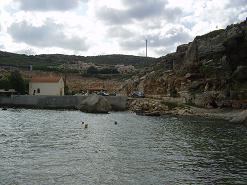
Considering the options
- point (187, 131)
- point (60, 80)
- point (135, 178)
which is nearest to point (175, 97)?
point (60, 80)

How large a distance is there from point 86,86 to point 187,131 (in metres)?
109

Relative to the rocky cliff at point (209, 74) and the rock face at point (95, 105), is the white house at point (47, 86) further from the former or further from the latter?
the rocky cliff at point (209, 74)

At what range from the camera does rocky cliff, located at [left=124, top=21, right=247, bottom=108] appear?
94750 millimetres

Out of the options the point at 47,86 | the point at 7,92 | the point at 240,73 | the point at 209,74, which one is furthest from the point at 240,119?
the point at 7,92

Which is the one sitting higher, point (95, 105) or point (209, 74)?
point (209, 74)

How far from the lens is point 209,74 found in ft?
346

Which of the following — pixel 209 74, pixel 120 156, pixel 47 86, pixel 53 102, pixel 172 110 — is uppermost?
pixel 209 74

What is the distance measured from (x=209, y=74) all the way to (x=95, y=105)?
32.6 meters

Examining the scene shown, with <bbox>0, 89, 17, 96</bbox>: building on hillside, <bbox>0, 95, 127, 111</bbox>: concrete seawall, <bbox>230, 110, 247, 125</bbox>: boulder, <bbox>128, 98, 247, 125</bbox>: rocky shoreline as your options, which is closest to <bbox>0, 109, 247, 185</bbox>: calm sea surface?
<bbox>230, 110, 247, 125</bbox>: boulder

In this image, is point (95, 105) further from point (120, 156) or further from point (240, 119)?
point (120, 156)

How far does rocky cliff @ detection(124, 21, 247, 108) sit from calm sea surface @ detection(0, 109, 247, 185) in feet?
121

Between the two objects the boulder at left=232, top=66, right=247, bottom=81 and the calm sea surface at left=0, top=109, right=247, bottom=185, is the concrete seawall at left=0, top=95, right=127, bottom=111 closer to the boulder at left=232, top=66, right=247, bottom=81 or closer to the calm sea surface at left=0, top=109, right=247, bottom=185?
the boulder at left=232, top=66, right=247, bottom=81

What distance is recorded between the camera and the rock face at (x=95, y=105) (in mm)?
94688

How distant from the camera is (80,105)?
99.8m
